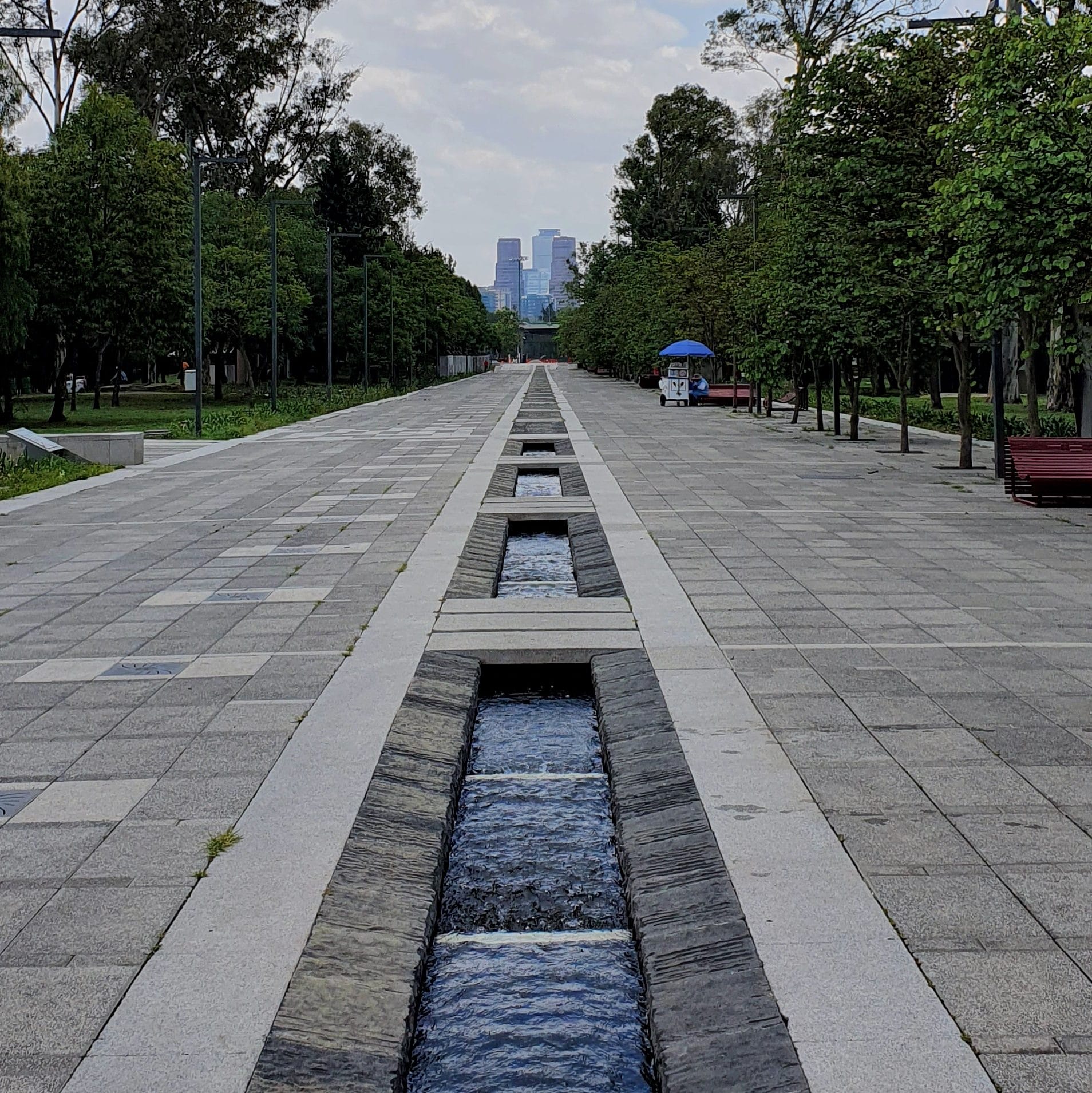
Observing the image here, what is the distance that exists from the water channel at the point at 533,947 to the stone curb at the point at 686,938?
4.0 inches

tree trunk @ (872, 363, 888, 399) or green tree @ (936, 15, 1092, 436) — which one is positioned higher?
green tree @ (936, 15, 1092, 436)

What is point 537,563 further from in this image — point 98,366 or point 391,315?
point 391,315

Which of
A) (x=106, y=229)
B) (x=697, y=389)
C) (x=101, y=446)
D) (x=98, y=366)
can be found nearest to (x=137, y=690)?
(x=101, y=446)

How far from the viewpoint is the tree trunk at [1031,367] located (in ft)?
51.6

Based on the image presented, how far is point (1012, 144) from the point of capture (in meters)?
14.0

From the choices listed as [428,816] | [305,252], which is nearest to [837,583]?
[428,816]

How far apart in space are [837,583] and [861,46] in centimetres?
1292

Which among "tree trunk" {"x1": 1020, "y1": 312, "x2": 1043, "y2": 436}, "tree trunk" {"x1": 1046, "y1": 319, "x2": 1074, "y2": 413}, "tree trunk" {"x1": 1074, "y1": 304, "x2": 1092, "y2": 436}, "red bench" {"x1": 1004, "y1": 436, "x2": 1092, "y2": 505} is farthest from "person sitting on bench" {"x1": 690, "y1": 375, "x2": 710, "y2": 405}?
"red bench" {"x1": 1004, "y1": 436, "x2": 1092, "y2": 505}

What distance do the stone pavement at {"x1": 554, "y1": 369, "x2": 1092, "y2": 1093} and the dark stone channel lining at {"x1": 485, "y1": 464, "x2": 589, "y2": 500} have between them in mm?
1863

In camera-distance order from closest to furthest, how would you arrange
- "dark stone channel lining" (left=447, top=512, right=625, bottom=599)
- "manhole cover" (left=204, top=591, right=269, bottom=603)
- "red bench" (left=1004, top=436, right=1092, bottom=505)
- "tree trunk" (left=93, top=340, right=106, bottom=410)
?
"manhole cover" (left=204, top=591, right=269, bottom=603)
"dark stone channel lining" (left=447, top=512, right=625, bottom=599)
"red bench" (left=1004, top=436, right=1092, bottom=505)
"tree trunk" (left=93, top=340, right=106, bottom=410)

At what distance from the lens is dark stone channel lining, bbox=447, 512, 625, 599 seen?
34.3ft

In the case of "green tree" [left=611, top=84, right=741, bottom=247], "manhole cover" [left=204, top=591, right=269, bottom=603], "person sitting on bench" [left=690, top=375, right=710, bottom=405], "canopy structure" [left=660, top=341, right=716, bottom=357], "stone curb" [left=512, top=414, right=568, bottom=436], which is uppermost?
"green tree" [left=611, top=84, right=741, bottom=247]

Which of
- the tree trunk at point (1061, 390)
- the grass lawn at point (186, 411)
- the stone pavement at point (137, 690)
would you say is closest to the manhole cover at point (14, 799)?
the stone pavement at point (137, 690)

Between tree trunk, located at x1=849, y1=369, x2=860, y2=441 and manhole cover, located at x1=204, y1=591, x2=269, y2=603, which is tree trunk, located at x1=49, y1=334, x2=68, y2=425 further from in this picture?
manhole cover, located at x1=204, y1=591, x2=269, y2=603
